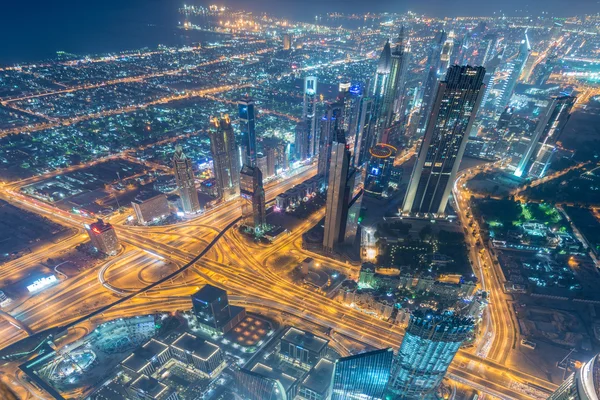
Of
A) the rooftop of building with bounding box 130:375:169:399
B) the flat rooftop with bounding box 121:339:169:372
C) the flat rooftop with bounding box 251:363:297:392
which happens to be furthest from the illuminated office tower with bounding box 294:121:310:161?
the rooftop of building with bounding box 130:375:169:399

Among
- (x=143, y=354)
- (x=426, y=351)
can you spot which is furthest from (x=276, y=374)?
(x=143, y=354)

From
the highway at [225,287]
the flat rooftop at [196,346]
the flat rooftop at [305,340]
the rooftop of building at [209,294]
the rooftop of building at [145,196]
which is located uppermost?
the rooftop of building at [209,294]

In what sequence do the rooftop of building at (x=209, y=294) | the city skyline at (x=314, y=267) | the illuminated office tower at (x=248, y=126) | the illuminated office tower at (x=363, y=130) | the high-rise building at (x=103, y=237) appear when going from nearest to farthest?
the city skyline at (x=314, y=267), the rooftop of building at (x=209, y=294), the high-rise building at (x=103, y=237), the illuminated office tower at (x=248, y=126), the illuminated office tower at (x=363, y=130)

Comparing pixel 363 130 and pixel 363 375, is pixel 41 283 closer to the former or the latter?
pixel 363 375

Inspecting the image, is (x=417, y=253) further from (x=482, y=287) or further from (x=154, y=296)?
(x=154, y=296)

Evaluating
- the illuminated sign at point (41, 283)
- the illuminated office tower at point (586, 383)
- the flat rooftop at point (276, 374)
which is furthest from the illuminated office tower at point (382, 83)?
the illuminated sign at point (41, 283)

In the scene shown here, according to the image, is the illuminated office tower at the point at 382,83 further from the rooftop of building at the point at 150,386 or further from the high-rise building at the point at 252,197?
the rooftop of building at the point at 150,386

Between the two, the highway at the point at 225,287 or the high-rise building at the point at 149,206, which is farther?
the high-rise building at the point at 149,206

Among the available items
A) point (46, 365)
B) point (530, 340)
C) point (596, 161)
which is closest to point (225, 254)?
point (46, 365)
